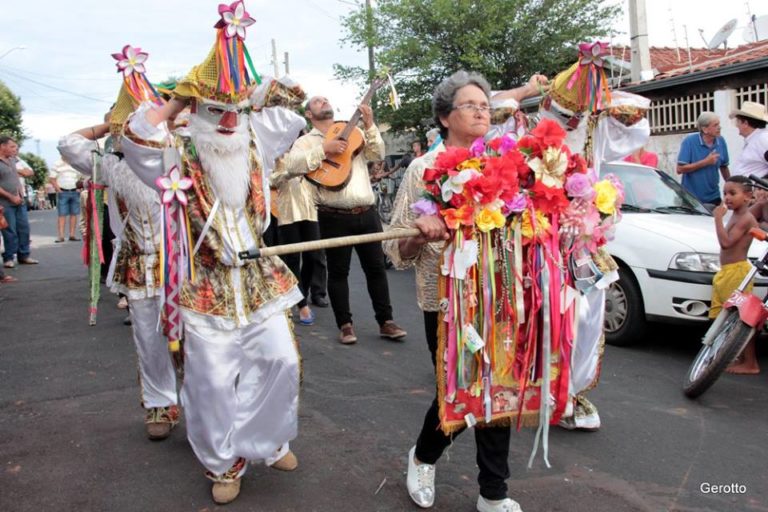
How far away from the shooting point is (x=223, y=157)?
3488 mm

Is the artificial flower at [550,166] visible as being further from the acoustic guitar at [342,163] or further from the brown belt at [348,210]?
the brown belt at [348,210]

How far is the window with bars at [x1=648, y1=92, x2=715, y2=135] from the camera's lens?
41.3 ft

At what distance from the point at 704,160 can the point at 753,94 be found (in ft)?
13.8

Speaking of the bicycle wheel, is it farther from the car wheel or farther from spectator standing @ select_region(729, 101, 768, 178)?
spectator standing @ select_region(729, 101, 768, 178)

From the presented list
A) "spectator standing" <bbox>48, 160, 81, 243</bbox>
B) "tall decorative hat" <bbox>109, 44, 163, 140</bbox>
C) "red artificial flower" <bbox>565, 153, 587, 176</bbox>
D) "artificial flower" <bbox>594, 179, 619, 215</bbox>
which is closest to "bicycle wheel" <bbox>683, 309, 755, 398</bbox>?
"artificial flower" <bbox>594, 179, 619, 215</bbox>

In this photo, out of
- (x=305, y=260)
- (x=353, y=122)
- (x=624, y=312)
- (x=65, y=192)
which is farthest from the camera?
(x=65, y=192)

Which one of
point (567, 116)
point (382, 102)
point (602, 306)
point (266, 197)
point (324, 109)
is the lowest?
point (602, 306)

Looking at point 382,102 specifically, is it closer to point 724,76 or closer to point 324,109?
point 724,76

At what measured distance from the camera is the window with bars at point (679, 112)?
1259cm

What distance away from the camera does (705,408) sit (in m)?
4.62

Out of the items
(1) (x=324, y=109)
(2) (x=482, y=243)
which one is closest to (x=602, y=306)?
(2) (x=482, y=243)

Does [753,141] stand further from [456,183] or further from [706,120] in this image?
[456,183]

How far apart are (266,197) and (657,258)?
3.51 meters

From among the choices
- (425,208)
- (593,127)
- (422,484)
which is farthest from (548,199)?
(422,484)
